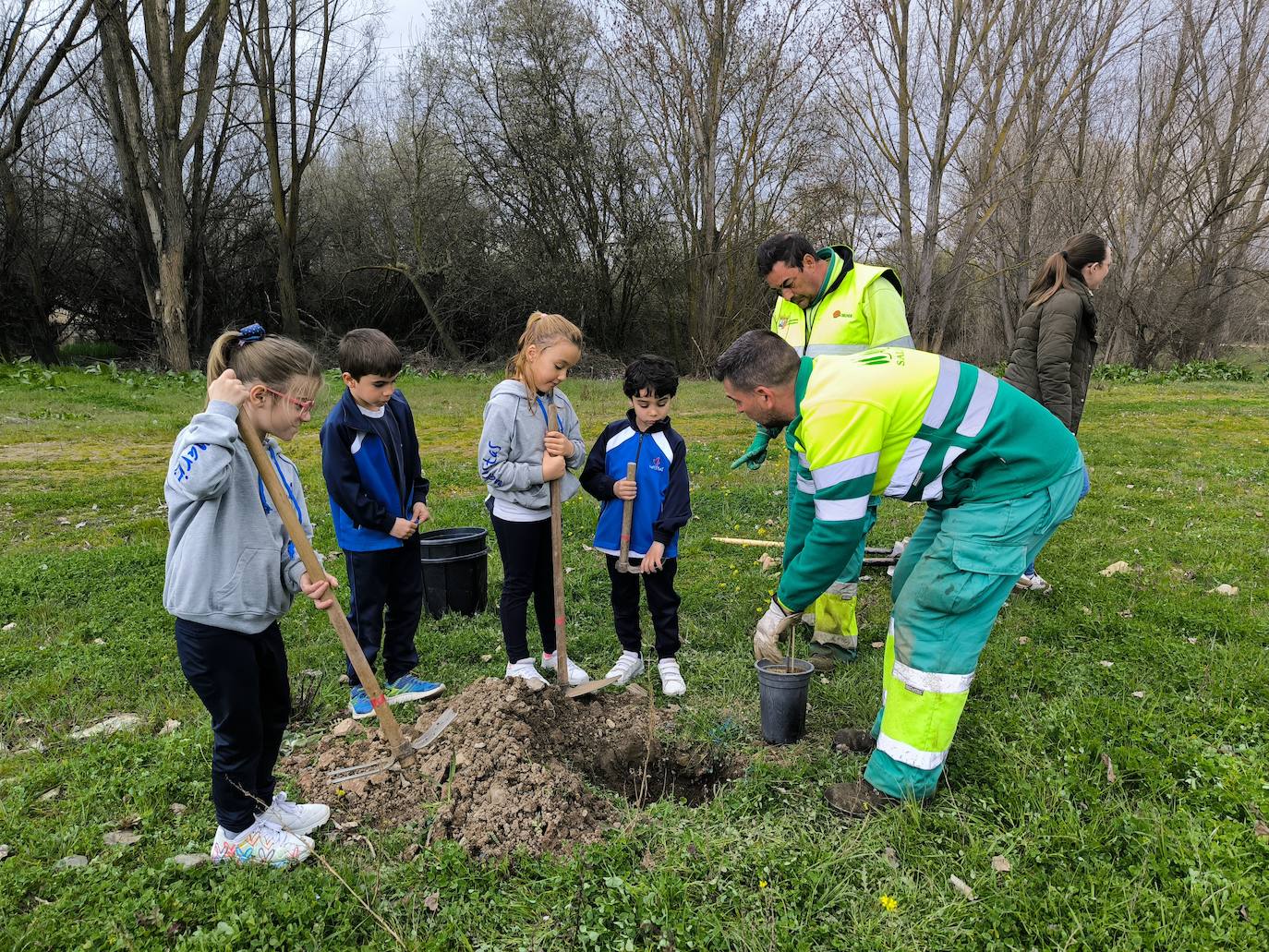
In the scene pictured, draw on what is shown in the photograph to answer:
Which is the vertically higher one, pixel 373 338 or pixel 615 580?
pixel 373 338

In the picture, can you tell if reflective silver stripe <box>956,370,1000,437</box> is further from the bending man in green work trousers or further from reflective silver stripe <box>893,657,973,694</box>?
reflective silver stripe <box>893,657,973,694</box>

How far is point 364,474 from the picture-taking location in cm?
385

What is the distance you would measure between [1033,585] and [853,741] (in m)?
2.52

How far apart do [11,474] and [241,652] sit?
8.23 meters

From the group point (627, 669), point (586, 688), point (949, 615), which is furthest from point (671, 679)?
point (949, 615)

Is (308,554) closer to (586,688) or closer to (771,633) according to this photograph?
(586,688)

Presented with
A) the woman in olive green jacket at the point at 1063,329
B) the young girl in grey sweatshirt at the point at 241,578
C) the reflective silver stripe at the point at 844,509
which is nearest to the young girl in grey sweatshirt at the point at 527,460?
the young girl in grey sweatshirt at the point at 241,578

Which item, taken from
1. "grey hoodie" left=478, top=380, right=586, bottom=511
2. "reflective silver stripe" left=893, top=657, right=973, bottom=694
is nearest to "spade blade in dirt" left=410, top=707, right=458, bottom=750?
"grey hoodie" left=478, top=380, right=586, bottom=511

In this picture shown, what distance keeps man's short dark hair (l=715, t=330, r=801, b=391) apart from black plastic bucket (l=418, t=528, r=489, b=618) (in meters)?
2.56

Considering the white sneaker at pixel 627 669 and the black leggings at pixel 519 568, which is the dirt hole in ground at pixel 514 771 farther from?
the black leggings at pixel 519 568

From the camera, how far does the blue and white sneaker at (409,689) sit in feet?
13.2

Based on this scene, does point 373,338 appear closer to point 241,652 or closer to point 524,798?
point 241,652

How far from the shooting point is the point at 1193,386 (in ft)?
61.4

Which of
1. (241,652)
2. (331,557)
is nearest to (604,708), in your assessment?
(241,652)
